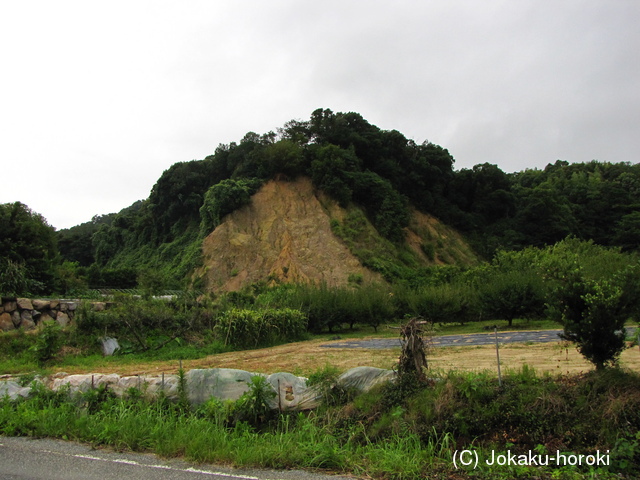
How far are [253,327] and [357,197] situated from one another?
26979 millimetres

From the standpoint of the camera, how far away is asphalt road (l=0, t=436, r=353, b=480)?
480 centimetres

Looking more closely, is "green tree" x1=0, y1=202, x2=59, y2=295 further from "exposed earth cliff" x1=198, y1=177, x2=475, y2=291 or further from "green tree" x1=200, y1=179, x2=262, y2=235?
"green tree" x1=200, y1=179, x2=262, y2=235

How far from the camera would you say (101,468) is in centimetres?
507

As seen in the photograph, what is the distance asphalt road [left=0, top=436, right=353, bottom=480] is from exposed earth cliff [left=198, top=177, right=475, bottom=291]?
27794mm

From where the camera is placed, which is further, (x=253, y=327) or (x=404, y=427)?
(x=253, y=327)

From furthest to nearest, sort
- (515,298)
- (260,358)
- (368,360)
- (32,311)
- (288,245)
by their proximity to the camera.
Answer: (288,245)
(515,298)
(32,311)
(260,358)
(368,360)

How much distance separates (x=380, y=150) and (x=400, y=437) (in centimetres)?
4103

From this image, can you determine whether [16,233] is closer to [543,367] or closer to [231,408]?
[231,408]

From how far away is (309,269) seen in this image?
35969 mm

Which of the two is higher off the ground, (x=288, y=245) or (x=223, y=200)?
(x=223, y=200)

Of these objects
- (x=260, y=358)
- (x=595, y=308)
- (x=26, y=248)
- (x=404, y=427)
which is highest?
(x=26, y=248)

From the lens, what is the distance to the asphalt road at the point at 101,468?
15.8 feet

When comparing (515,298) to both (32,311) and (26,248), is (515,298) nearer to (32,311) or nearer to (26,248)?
(32,311)

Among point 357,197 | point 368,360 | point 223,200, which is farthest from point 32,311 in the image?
point 357,197
